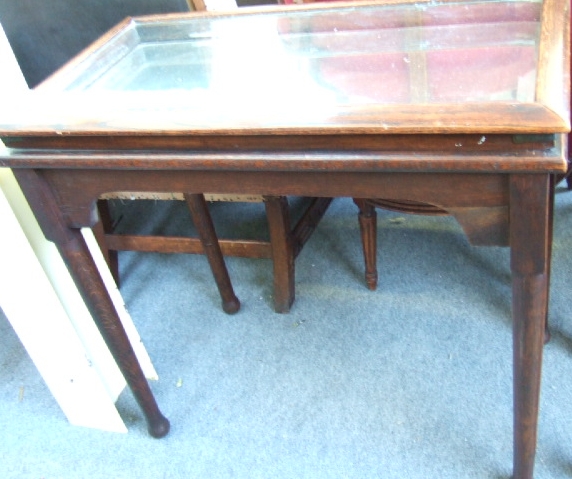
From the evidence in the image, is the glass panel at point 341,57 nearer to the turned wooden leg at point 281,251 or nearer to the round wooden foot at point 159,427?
the turned wooden leg at point 281,251

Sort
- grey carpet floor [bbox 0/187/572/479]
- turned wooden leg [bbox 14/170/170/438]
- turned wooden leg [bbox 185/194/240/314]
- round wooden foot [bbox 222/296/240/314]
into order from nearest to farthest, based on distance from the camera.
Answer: turned wooden leg [bbox 14/170/170/438]
grey carpet floor [bbox 0/187/572/479]
turned wooden leg [bbox 185/194/240/314]
round wooden foot [bbox 222/296/240/314]

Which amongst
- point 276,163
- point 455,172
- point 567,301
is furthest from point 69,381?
point 567,301

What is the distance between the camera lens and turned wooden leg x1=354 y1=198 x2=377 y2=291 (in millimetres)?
1410

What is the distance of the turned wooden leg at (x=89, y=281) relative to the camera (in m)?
0.91

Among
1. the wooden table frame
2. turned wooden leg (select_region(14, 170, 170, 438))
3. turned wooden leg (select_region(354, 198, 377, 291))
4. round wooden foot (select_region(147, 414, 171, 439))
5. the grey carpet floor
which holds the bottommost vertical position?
the grey carpet floor

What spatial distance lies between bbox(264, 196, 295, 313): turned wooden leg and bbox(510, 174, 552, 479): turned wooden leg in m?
0.64

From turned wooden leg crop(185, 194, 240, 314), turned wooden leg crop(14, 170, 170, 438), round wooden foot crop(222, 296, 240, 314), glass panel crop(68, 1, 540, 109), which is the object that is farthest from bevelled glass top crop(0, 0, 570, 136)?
round wooden foot crop(222, 296, 240, 314)

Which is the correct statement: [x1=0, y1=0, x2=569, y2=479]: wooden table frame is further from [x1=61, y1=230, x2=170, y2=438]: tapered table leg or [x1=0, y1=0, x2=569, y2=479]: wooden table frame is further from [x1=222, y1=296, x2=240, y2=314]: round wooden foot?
[x1=222, y1=296, x2=240, y2=314]: round wooden foot

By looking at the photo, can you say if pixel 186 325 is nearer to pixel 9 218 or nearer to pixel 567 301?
pixel 9 218

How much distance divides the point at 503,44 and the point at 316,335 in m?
0.80

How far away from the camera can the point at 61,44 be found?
1460mm

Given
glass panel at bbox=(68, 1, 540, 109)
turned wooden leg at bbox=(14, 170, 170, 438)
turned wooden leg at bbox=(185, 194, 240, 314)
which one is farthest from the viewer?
turned wooden leg at bbox=(185, 194, 240, 314)

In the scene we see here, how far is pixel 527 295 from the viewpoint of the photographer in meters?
0.79

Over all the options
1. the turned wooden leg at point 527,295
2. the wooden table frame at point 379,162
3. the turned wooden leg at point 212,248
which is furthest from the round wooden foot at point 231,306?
the turned wooden leg at point 527,295
